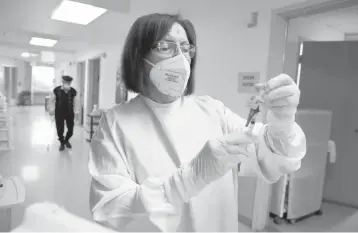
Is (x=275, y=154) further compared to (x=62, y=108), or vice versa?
(x=62, y=108)

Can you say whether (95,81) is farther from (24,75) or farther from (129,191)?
(129,191)

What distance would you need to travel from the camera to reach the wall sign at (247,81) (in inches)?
83.0

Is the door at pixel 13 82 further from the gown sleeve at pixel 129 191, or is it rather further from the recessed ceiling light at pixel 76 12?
the gown sleeve at pixel 129 191

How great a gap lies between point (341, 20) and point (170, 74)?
2.89m

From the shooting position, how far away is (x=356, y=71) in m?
2.71

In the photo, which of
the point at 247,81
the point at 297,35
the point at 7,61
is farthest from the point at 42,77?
the point at 297,35

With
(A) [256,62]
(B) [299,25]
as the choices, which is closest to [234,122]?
(A) [256,62]

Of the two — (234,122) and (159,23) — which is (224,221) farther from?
(159,23)

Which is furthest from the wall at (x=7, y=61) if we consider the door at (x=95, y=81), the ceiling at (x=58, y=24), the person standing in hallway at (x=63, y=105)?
the door at (x=95, y=81)

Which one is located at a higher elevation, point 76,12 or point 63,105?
point 76,12

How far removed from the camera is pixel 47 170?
3338 millimetres

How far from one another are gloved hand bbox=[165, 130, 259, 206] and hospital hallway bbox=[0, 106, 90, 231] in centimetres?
163

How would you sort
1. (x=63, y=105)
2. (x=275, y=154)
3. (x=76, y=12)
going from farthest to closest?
(x=63, y=105)
(x=76, y=12)
(x=275, y=154)

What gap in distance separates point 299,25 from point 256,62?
2.49ft
